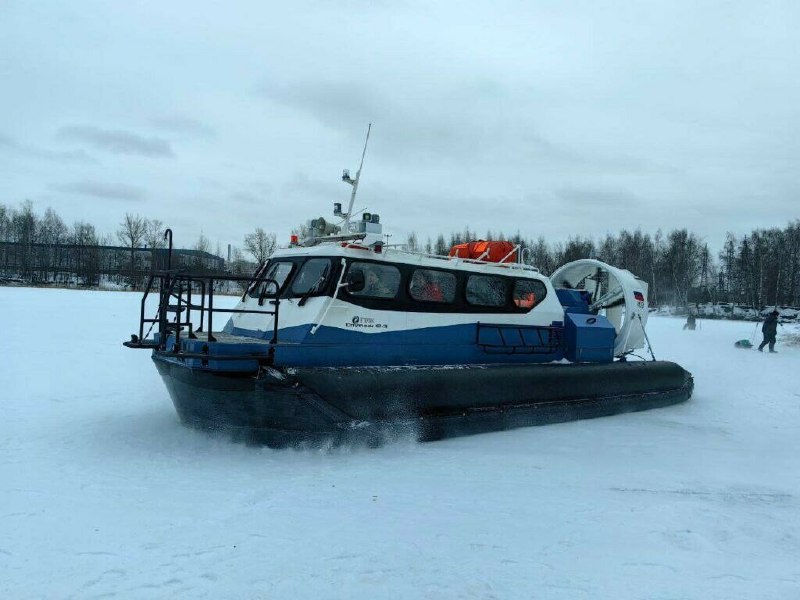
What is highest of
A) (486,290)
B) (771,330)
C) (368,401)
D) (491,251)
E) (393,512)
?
(491,251)

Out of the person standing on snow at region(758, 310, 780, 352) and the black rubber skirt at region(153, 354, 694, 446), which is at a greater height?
the person standing on snow at region(758, 310, 780, 352)

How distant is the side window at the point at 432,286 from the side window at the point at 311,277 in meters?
1.05

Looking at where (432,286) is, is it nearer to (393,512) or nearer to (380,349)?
(380,349)

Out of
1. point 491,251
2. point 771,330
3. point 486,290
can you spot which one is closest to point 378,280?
point 486,290

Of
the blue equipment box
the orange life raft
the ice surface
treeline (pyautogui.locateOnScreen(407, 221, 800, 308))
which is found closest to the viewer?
the ice surface

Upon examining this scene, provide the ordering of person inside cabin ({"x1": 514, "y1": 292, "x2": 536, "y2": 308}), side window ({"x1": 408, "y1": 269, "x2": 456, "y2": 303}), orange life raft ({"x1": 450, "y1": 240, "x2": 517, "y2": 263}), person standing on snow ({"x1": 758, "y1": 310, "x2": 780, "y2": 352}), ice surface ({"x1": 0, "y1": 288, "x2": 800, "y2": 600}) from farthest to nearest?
person standing on snow ({"x1": 758, "y1": 310, "x2": 780, "y2": 352}), orange life raft ({"x1": 450, "y1": 240, "x2": 517, "y2": 263}), person inside cabin ({"x1": 514, "y1": 292, "x2": 536, "y2": 308}), side window ({"x1": 408, "y1": 269, "x2": 456, "y2": 303}), ice surface ({"x1": 0, "y1": 288, "x2": 800, "y2": 600})

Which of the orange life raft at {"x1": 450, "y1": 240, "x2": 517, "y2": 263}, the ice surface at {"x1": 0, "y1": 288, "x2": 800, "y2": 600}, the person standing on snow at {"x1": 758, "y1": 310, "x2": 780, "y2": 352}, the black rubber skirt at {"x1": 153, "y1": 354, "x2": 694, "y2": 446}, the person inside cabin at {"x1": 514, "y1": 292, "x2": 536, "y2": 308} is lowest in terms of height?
the ice surface at {"x1": 0, "y1": 288, "x2": 800, "y2": 600}

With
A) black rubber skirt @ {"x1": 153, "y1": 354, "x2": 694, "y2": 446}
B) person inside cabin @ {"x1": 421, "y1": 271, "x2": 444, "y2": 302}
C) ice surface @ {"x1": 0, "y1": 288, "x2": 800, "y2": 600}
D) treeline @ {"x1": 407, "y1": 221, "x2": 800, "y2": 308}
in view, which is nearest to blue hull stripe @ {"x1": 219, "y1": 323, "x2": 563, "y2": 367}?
black rubber skirt @ {"x1": 153, "y1": 354, "x2": 694, "y2": 446}

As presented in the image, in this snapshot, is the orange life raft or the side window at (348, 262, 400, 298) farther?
the orange life raft

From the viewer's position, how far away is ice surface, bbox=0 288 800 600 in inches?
134

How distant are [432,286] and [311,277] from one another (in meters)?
1.49

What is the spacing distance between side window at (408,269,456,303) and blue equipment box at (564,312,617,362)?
2206 millimetres

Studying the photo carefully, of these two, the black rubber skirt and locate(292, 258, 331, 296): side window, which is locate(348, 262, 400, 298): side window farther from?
the black rubber skirt

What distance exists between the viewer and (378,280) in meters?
6.79
